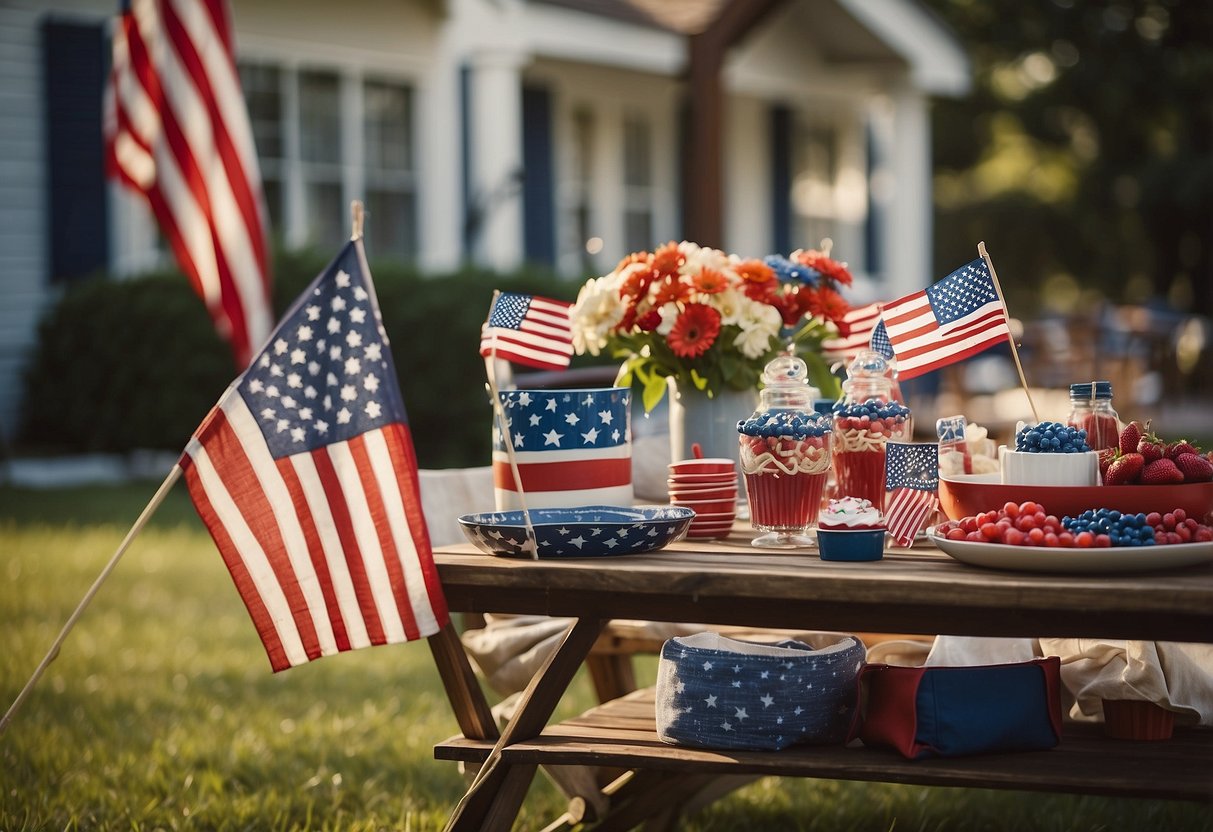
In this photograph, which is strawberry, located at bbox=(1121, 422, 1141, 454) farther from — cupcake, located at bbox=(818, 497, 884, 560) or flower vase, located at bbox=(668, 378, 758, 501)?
flower vase, located at bbox=(668, 378, 758, 501)

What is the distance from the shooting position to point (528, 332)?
3.41 meters

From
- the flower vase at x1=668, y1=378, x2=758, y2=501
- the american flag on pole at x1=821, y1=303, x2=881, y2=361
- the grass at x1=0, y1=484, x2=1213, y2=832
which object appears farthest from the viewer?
the grass at x1=0, y1=484, x2=1213, y2=832

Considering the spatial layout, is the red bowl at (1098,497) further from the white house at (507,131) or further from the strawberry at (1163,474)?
the white house at (507,131)

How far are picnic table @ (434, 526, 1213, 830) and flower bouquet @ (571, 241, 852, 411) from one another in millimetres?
509

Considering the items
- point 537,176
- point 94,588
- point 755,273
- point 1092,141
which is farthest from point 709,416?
point 1092,141

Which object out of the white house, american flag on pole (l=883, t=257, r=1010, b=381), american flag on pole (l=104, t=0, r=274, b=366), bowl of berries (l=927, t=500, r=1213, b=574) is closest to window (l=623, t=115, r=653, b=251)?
the white house

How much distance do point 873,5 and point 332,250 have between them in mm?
6404

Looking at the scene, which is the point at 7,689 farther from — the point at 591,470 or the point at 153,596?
the point at 591,470

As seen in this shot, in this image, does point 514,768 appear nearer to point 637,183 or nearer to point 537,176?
point 537,176

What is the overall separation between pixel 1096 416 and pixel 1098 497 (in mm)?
351

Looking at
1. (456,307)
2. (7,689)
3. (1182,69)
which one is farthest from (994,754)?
(1182,69)

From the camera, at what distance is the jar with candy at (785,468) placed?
2932 millimetres

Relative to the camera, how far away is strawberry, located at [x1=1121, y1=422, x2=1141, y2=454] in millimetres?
2785

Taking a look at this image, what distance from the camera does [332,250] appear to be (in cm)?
1154
